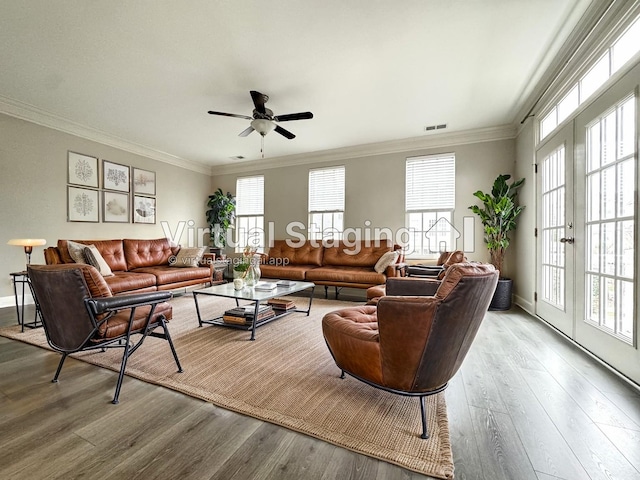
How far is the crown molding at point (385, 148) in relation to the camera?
4793 mm

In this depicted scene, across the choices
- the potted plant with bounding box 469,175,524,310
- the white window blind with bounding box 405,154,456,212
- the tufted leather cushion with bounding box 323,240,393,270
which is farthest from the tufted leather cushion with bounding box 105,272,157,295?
the potted plant with bounding box 469,175,524,310

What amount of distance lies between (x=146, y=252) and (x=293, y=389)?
13.7 ft

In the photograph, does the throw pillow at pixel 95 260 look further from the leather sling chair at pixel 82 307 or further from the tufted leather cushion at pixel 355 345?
the tufted leather cushion at pixel 355 345

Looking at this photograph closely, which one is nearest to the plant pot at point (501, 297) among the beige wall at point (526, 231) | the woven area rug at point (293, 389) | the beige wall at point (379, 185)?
the beige wall at point (526, 231)

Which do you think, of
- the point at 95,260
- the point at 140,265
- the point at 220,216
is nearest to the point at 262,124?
the point at 95,260

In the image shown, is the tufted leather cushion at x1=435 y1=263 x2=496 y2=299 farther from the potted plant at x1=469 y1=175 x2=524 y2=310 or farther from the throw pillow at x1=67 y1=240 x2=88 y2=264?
the throw pillow at x1=67 y1=240 x2=88 y2=264

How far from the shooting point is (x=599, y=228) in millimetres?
2395

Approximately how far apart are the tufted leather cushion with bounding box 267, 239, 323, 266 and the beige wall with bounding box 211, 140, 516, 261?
0.67m

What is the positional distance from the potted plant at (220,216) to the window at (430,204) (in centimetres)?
406

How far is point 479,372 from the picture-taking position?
216 cm

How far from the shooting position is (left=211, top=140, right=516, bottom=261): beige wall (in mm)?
4855

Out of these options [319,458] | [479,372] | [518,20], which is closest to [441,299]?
[319,458]

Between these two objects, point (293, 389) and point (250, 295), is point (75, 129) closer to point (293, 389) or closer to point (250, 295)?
point (250, 295)

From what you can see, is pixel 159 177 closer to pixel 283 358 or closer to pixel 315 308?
pixel 315 308
